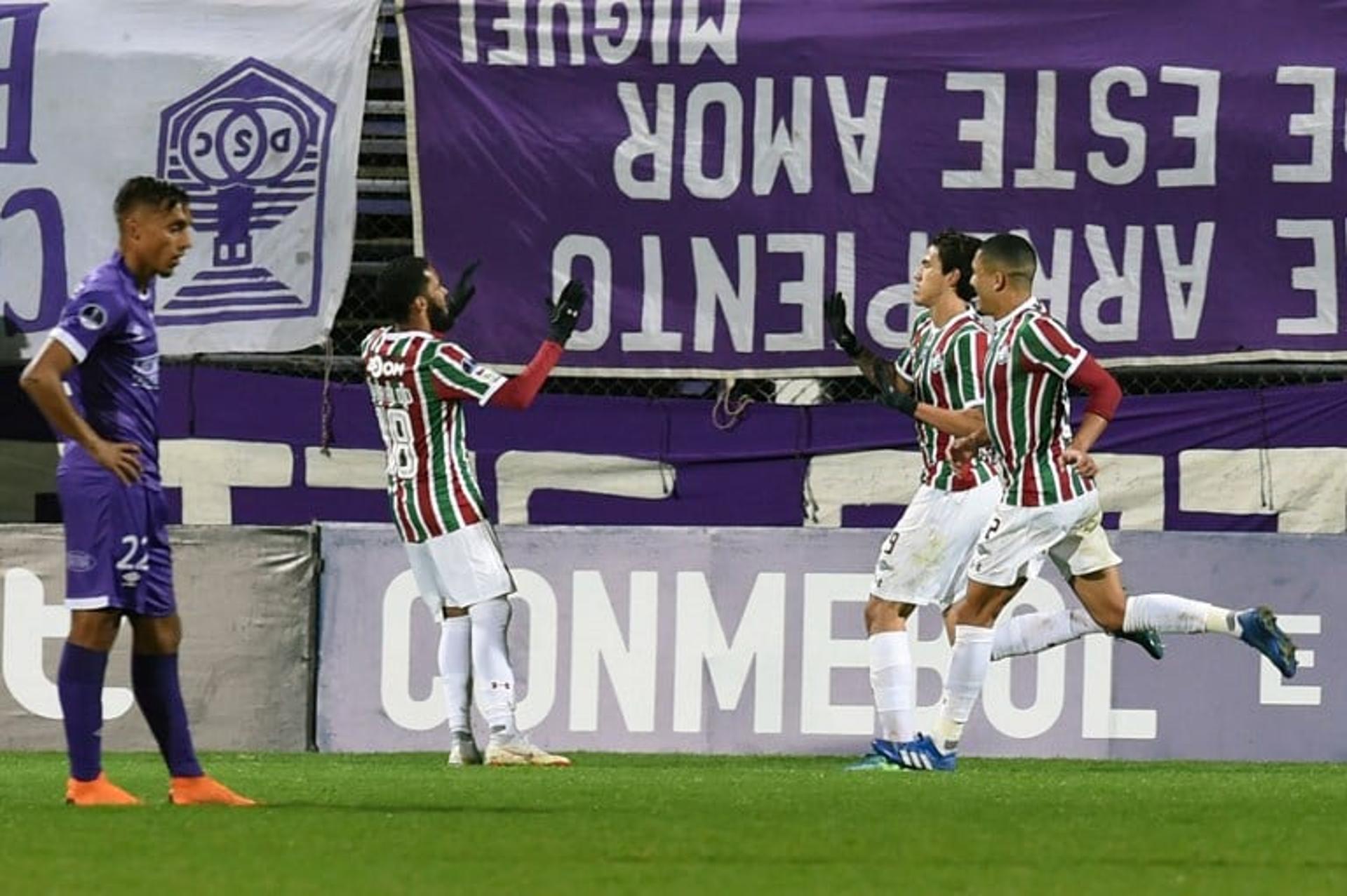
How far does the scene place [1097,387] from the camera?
397 inches

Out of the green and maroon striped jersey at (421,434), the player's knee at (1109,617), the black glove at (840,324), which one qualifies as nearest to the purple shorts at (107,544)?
the green and maroon striped jersey at (421,434)

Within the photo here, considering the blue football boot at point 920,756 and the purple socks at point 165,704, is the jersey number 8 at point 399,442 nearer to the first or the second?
the blue football boot at point 920,756

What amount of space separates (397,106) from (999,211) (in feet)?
9.28

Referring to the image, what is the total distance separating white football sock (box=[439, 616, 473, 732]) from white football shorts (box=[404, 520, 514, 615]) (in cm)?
13

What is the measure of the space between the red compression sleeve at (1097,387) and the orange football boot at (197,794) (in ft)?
11.6

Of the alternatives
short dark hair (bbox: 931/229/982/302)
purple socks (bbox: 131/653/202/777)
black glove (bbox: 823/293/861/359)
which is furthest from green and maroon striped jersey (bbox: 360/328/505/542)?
purple socks (bbox: 131/653/202/777)

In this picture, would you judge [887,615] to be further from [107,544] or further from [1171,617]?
[107,544]

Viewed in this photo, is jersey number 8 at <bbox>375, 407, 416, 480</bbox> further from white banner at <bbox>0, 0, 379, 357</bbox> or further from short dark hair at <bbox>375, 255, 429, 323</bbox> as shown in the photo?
white banner at <bbox>0, 0, 379, 357</bbox>

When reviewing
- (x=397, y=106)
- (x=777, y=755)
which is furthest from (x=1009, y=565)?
(x=397, y=106)

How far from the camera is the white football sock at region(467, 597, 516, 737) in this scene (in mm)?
10695

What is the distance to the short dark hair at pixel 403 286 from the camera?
35.1ft

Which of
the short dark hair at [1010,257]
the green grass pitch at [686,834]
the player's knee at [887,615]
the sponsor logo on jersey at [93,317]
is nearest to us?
the green grass pitch at [686,834]

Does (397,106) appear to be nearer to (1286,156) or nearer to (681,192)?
(681,192)

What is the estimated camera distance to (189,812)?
7.58 metres
